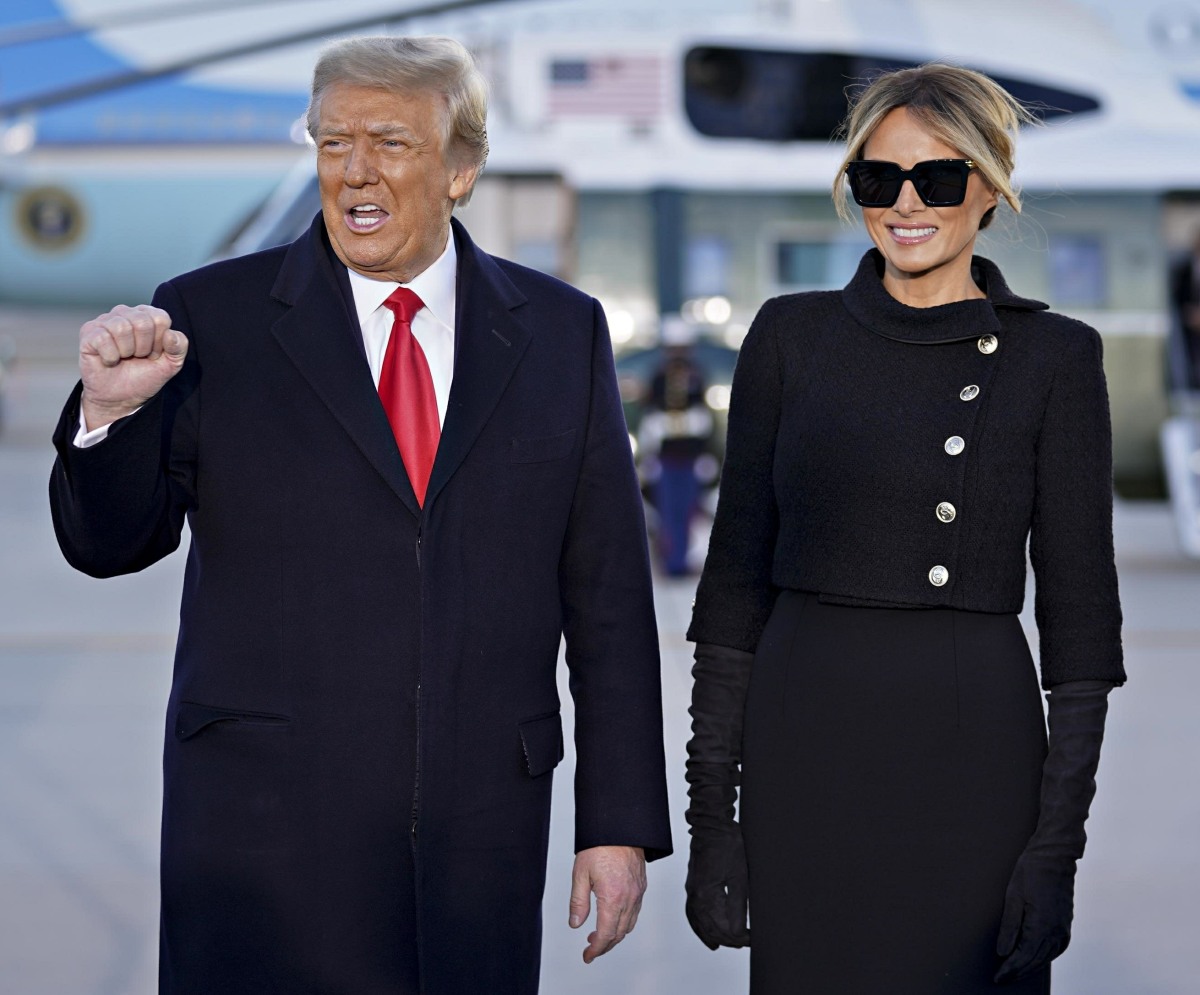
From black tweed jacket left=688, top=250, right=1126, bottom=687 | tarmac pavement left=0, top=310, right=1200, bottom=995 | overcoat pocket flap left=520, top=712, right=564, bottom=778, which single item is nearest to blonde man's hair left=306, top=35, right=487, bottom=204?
black tweed jacket left=688, top=250, right=1126, bottom=687

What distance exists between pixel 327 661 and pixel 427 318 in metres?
0.47

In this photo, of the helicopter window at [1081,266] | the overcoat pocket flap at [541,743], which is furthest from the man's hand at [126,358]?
the helicopter window at [1081,266]

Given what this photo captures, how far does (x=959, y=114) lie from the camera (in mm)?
2184

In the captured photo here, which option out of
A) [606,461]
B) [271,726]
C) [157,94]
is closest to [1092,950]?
[606,461]

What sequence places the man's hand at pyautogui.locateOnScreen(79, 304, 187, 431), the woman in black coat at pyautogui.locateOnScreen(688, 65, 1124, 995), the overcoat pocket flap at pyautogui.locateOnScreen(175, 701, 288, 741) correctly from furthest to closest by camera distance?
the woman in black coat at pyautogui.locateOnScreen(688, 65, 1124, 995) → the overcoat pocket flap at pyautogui.locateOnScreen(175, 701, 288, 741) → the man's hand at pyautogui.locateOnScreen(79, 304, 187, 431)

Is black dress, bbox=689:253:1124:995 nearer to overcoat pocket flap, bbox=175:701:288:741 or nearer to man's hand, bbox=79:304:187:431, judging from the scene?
overcoat pocket flap, bbox=175:701:288:741

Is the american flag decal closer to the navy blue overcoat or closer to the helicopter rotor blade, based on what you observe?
the helicopter rotor blade

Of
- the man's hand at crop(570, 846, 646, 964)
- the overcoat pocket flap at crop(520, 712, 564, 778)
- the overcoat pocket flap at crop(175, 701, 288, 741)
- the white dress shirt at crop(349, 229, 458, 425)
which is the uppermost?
the white dress shirt at crop(349, 229, 458, 425)

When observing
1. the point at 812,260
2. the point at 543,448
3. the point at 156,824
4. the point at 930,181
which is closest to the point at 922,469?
the point at 930,181

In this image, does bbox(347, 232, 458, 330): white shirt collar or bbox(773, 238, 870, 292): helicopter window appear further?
bbox(773, 238, 870, 292): helicopter window

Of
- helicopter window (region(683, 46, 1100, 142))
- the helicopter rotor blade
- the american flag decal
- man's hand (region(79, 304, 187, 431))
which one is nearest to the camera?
man's hand (region(79, 304, 187, 431))

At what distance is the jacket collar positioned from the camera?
2225 mm

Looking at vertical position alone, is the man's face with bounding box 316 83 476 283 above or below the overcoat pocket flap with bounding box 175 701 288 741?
above

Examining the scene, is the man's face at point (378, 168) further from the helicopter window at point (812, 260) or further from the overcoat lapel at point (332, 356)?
the helicopter window at point (812, 260)
